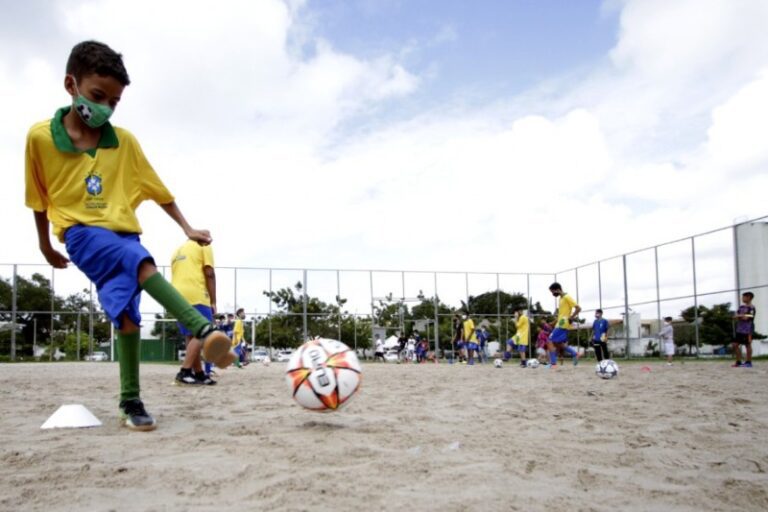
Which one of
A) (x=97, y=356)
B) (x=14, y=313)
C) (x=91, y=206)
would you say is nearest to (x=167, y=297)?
(x=91, y=206)

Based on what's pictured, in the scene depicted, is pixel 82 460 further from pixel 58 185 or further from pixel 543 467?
pixel 543 467

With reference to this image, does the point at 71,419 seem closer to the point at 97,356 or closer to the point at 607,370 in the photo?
the point at 607,370

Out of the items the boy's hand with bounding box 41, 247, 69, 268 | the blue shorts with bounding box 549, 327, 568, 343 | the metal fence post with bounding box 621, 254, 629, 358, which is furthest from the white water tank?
the boy's hand with bounding box 41, 247, 69, 268

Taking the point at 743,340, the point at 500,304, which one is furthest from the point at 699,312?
the point at 500,304

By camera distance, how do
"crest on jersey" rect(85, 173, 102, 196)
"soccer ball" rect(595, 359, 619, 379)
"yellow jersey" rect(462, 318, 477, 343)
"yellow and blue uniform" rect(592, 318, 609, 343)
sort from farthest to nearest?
"yellow jersey" rect(462, 318, 477, 343) < "yellow and blue uniform" rect(592, 318, 609, 343) < "soccer ball" rect(595, 359, 619, 379) < "crest on jersey" rect(85, 173, 102, 196)

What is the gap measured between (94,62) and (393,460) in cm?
252

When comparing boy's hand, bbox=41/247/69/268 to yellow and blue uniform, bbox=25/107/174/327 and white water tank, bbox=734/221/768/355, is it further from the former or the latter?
white water tank, bbox=734/221/768/355

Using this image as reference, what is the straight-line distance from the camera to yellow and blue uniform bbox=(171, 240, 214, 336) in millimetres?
6934

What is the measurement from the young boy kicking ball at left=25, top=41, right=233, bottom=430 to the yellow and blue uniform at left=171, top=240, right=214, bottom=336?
3367 millimetres

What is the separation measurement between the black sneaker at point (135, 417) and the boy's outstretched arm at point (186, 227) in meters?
0.97

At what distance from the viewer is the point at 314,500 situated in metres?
1.98

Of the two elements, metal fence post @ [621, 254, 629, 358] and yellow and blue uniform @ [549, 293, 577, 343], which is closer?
yellow and blue uniform @ [549, 293, 577, 343]

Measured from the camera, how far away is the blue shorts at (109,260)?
3.30 m

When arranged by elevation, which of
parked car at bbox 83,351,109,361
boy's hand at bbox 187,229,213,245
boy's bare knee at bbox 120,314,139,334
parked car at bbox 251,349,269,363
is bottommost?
parked car at bbox 251,349,269,363
